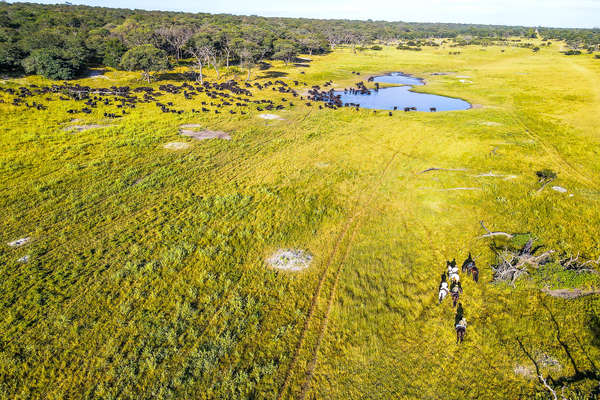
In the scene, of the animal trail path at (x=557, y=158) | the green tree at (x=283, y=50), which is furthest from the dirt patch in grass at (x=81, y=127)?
the green tree at (x=283, y=50)

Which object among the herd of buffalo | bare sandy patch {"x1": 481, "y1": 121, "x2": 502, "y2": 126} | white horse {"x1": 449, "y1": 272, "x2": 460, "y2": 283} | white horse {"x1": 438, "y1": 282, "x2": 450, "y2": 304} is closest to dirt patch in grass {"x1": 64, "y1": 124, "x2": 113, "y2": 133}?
the herd of buffalo

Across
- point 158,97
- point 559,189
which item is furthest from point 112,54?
point 559,189

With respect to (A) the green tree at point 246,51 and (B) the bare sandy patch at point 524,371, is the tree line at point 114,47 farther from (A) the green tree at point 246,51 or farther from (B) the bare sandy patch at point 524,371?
(B) the bare sandy patch at point 524,371

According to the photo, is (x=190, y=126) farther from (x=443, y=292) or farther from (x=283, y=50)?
(x=283, y=50)

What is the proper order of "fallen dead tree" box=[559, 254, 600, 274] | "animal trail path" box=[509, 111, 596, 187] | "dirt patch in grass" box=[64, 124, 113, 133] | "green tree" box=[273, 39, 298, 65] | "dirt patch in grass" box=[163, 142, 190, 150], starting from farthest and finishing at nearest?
"green tree" box=[273, 39, 298, 65] → "dirt patch in grass" box=[64, 124, 113, 133] → "dirt patch in grass" box=[163, 142, 190, 150] → "animal trail path" box=[509, 111, 596, 187] → "fallen dead tree" box=[559, 254, 600, 274]

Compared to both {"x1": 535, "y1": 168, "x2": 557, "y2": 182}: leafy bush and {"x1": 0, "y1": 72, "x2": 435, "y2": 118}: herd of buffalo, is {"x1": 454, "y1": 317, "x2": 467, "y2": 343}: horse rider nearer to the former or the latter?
{"x1": 535, "y1": 168, "x2": 557, "y2": 182}: leafy bush

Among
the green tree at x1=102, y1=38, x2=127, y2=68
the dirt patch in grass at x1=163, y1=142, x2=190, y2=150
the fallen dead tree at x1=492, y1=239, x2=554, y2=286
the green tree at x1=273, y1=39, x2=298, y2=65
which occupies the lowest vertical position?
the fallen dead tree at x1=492, y1=239, x2=554, y2=286
